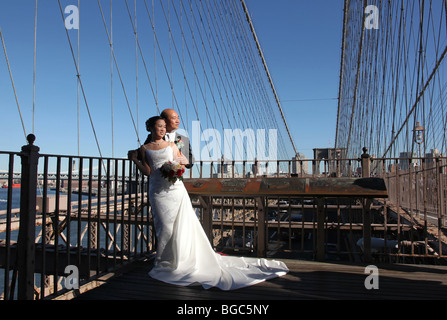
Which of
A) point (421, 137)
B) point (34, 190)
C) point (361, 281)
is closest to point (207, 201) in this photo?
point (361, 281)

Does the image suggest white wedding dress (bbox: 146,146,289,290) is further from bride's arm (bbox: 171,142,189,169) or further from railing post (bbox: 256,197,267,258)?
railing post (bbox: 256,197,267,258)

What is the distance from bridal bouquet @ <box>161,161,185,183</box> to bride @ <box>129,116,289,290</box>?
7 cm

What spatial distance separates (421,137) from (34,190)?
13.3 m

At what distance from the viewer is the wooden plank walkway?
2385 mm

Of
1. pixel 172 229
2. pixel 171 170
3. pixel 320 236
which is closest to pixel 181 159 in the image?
pixel 171 170

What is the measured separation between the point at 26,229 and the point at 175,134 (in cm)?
165

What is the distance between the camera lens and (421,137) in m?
11.9

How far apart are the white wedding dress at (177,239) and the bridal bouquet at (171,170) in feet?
0.25

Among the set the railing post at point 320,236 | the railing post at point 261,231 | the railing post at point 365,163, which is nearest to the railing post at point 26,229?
the railing post at point 261,231

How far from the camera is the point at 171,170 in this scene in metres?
2.78

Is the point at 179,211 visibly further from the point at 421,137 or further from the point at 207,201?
the point at 421,137

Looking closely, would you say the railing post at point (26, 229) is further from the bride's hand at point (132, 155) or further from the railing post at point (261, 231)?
the railing post at point (261, 231)

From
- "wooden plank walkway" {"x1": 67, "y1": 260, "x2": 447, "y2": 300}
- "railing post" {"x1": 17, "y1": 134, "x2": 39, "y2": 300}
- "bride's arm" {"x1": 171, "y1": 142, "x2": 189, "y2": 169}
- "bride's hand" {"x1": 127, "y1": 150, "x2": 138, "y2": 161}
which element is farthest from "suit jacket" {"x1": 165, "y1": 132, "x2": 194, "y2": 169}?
"railing post" {"x1": 17, "y1": 134, "x2": 39, "y2": 300}

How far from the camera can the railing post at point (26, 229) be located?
195 centimetres
